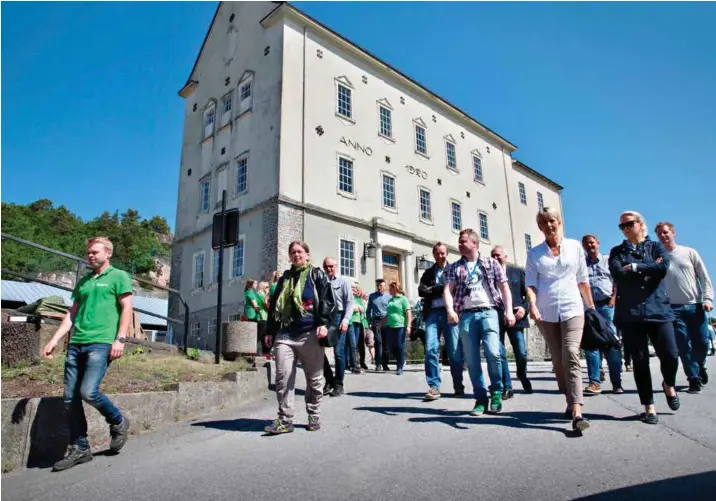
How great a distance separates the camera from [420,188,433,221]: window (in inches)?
984

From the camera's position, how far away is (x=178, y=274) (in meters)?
23.6

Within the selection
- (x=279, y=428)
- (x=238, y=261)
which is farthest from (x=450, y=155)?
(x=279, y=428)

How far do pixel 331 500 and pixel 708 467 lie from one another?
2.44 m

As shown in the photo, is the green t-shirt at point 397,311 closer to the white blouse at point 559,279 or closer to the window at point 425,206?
the white blouse at point 559,279

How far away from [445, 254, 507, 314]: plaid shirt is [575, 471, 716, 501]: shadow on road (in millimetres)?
2852

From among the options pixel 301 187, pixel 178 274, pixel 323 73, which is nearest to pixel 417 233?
pixel 301 187

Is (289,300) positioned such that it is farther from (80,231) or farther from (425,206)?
(80,231)

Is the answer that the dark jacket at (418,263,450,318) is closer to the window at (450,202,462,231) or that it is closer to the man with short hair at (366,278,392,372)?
the man with short hair at (366,278,392,372)

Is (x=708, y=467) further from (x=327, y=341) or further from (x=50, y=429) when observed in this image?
(x=50, y=429)

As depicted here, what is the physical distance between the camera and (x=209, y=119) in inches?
960

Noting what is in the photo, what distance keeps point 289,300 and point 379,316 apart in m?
5.45

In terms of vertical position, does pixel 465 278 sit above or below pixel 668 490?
above

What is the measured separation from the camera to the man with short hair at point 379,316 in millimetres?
10656

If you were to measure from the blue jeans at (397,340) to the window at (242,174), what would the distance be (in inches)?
494
